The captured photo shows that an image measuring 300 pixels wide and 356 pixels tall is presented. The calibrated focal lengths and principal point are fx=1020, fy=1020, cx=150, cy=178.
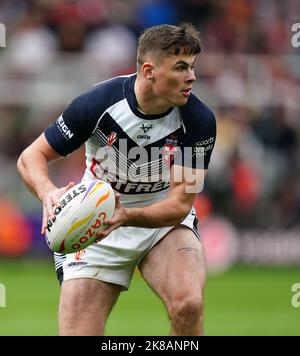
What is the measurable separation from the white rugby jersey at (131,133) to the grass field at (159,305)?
4.22 meters

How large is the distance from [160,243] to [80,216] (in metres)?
0.98

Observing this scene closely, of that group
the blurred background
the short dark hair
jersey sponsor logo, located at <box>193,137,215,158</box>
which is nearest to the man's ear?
the short dark hair

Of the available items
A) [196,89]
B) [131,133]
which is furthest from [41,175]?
[196,89]

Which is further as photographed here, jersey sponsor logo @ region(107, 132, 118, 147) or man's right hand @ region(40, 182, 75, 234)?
jersey sponsor logo @ region(107, 132, 118, 147)

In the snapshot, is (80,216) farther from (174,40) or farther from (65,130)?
(174,40)

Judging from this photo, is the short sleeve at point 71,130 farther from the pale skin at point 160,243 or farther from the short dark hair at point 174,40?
the short dark hair at point 174,40

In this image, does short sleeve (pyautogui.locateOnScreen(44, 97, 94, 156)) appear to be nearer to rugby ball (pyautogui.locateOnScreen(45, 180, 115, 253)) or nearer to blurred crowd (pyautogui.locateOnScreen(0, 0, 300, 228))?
rugby ball (pyautogui.locateOnScreen(45, 180, 115, 253))

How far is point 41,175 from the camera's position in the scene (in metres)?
7.78

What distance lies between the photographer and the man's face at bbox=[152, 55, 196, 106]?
25.6ft

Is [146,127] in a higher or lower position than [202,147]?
higher

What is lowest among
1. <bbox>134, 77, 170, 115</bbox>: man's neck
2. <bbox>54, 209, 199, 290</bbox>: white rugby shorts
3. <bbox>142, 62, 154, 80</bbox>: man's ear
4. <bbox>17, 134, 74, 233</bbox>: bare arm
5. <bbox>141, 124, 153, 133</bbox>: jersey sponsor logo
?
<bbox>54, 209, 199, 290</bbox>: white rugby shorts

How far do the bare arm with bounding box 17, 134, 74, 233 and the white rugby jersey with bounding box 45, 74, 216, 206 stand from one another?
0.28 ft
